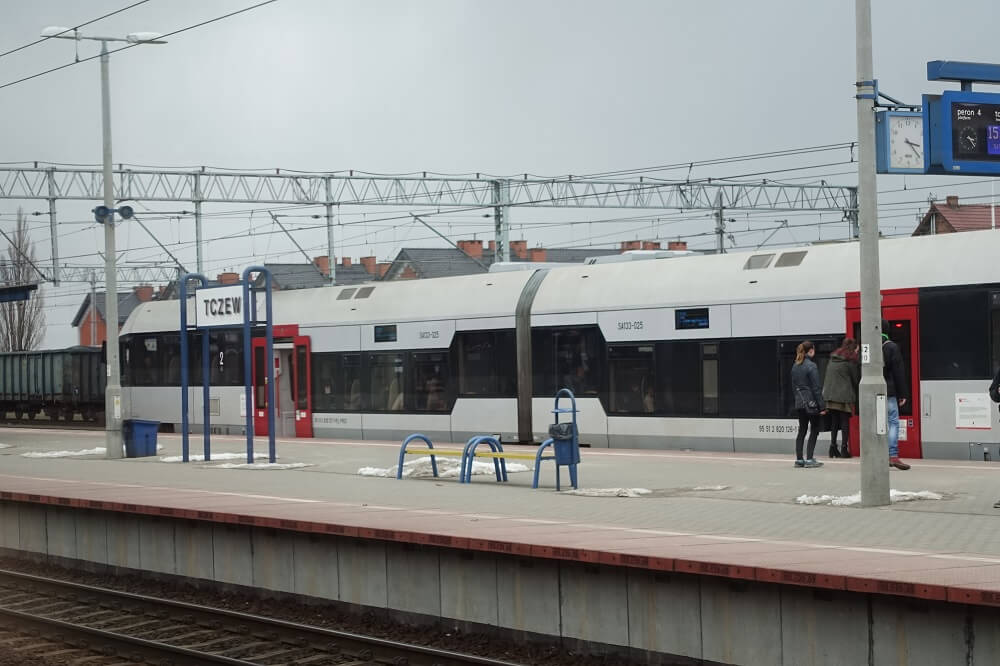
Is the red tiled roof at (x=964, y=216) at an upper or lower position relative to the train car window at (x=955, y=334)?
upper

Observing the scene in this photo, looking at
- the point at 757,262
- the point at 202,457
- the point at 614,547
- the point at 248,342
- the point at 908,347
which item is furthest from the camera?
the point at 202,457

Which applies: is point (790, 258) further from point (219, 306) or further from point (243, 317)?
point (219, 306)

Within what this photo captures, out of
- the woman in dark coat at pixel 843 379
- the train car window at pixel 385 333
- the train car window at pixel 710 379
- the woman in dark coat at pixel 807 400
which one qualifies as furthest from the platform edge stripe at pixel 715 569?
→ the train car window at pixel 385 333

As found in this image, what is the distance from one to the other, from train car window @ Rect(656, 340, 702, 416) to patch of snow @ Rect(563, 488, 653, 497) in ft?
21.6

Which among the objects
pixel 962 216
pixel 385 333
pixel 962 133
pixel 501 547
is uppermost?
pixel 962 216

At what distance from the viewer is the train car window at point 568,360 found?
2506cm

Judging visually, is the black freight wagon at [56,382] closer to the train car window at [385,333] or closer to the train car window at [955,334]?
the train car window at [385,333]

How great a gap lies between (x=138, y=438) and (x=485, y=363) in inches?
282

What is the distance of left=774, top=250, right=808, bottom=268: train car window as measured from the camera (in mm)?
22141

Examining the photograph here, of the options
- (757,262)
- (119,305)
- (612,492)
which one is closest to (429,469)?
(612,492)

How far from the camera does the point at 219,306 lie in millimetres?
23688

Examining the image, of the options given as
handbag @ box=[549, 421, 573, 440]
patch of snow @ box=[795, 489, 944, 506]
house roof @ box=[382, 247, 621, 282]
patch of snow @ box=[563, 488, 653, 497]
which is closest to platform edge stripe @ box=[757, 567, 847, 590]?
patch of snow @ box=[795, 489, 944, 506]

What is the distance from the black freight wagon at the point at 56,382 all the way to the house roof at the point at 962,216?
32.0 meters

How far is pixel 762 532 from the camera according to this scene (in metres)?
12.4
